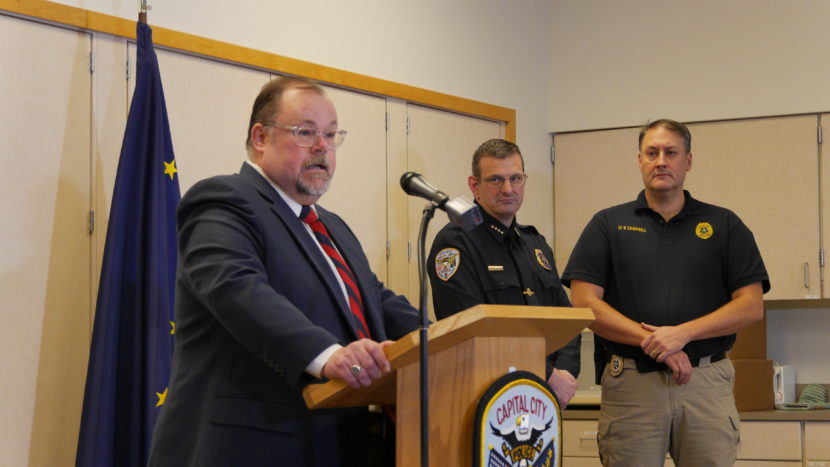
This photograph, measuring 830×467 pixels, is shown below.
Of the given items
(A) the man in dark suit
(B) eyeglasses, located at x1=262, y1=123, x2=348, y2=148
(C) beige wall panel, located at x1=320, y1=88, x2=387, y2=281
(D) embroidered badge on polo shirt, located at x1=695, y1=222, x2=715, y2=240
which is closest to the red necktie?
(A) the man in dark suit

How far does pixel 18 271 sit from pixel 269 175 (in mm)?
1381

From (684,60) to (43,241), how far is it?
353 cm

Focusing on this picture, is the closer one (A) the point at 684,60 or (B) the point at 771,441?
(B) the point at 771,441

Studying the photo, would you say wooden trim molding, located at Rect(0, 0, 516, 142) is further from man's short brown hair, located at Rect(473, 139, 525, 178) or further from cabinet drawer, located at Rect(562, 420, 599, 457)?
cabinet drawer, located at Rect(562, 420, 599, 457)

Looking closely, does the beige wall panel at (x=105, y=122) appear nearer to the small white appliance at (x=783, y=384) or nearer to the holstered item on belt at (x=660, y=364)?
the holstered item on belt at (x=660, y=364)

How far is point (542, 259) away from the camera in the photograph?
3529 millimetres

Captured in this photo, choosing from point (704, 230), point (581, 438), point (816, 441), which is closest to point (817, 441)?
point (816, 441)

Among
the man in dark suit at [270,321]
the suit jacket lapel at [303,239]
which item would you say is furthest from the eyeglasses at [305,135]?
the suit jacket lapel at [303,239]

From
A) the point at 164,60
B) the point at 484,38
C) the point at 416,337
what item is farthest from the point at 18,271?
the point at 484,38

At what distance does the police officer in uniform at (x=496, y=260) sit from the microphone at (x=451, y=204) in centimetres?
132

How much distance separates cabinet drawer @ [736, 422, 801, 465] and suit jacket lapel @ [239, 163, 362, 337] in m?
3.19

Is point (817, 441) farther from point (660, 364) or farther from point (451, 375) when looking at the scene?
point (451, 375)

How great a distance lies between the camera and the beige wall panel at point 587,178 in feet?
17.6

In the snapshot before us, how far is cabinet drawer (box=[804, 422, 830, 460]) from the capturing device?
4.57m
